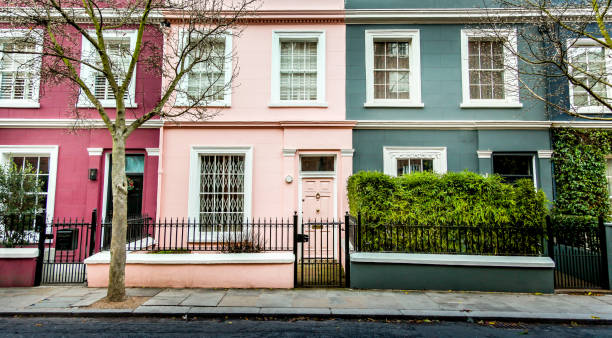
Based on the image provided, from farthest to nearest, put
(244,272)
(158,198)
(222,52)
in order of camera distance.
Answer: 1. (222,52)
2. (158,198)
3. (244,272)

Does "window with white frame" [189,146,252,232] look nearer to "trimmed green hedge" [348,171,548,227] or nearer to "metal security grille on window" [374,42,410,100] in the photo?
"trimmed green hedge" [348,171,548,227]

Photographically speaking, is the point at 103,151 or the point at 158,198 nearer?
the point at 158,198

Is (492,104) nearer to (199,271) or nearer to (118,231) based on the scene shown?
(199,271)

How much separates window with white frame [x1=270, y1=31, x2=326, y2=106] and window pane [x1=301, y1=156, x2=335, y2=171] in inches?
67.0

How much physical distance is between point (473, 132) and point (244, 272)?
7.91 m

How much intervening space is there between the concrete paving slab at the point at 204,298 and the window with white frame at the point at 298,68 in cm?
574

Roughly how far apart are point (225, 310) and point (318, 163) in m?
5.49

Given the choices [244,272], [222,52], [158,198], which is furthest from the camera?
[222,52]

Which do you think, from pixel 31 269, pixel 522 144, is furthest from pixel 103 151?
pixel 522 144

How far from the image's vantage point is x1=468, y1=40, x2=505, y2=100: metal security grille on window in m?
10.4

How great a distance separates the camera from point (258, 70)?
33.7 feet

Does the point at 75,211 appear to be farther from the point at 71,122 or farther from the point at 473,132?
the point at 473,132

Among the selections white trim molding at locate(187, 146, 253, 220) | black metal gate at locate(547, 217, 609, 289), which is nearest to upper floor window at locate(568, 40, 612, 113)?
black metal gate at locate(547, 217, 609, 289)

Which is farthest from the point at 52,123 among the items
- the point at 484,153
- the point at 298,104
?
the point at 484,153
